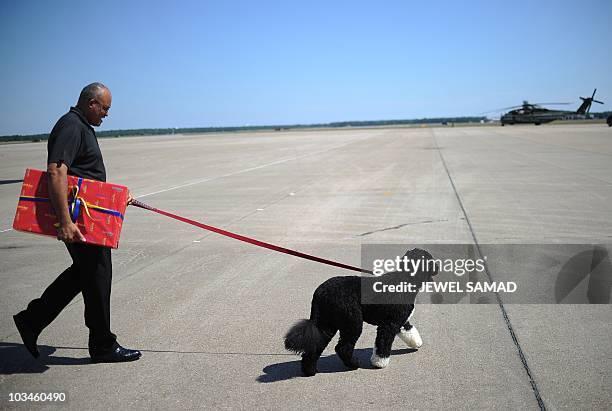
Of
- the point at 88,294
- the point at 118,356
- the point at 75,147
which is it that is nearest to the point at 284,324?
the point at 118,356

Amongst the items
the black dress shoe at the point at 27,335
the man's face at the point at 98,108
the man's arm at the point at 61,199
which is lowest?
the black dress shoe at the point at 27,335

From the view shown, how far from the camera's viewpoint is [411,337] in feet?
12.6

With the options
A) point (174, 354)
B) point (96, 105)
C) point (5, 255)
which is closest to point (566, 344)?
point (174, 354)

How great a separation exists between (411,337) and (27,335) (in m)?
2.84

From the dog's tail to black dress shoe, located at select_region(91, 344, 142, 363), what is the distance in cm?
127

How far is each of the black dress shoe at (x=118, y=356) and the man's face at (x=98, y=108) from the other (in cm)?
169

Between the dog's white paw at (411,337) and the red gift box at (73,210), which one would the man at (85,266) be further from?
the dog's white paw at (411,337)

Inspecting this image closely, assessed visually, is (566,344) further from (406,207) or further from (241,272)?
(406,207)

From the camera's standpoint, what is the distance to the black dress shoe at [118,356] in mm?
3791

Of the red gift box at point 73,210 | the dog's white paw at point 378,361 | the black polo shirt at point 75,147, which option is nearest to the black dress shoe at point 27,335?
the red gift box at point 73,210

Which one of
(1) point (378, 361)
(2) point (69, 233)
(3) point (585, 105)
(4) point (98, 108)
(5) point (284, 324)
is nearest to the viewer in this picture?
(2) point (69, 233)

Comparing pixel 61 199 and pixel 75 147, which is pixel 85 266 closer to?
pixel 61 199

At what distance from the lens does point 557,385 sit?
3281 mm

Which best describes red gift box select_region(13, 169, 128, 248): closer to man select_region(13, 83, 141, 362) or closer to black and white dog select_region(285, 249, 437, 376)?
man select_region(13, 83, 141, 362)
